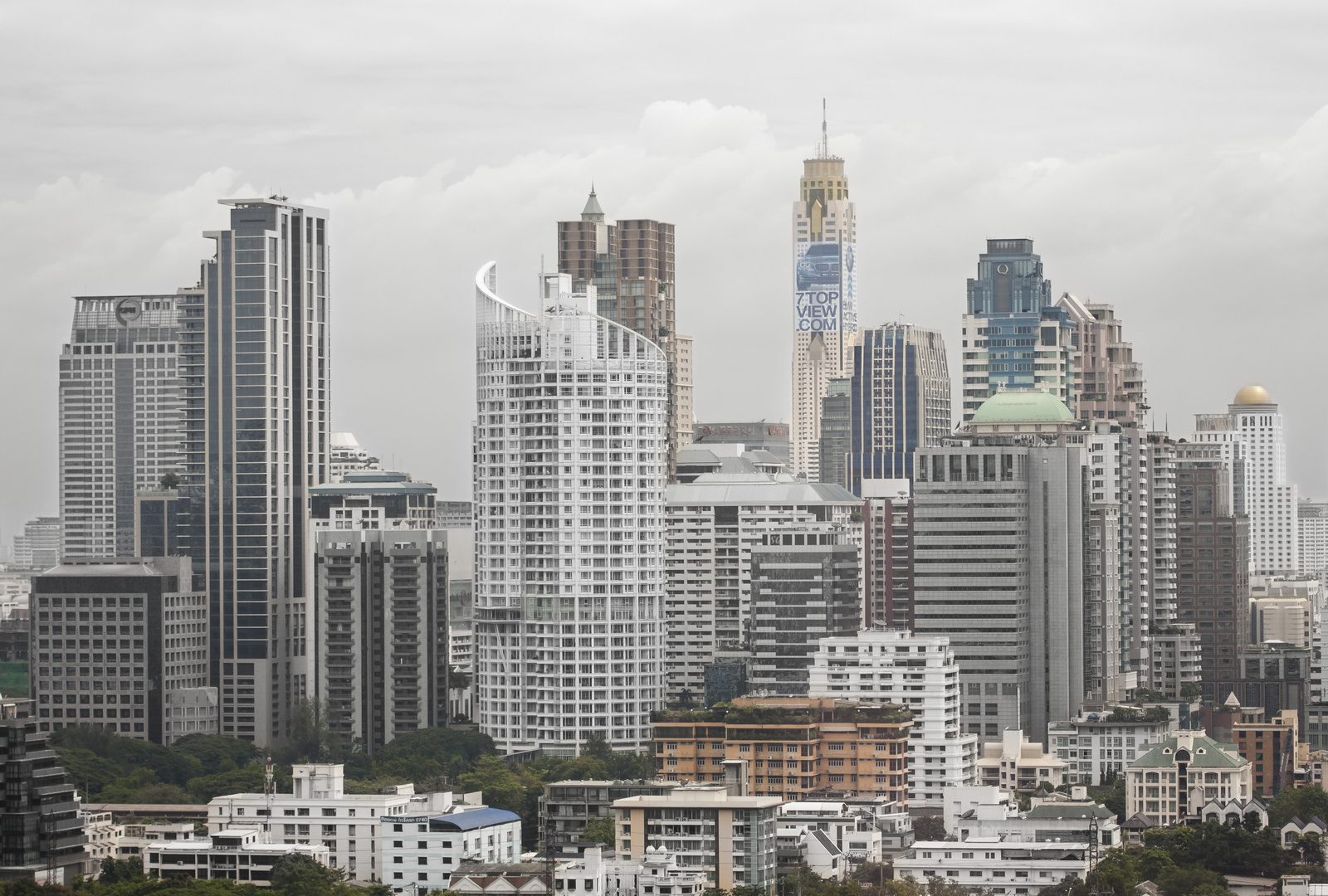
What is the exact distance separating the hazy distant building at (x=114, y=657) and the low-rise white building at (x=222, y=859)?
61963 mm

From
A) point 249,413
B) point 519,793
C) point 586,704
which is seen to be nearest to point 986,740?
point 586,704

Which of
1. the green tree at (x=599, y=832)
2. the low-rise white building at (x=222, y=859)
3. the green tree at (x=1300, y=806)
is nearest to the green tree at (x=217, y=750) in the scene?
the green tree at (x=599, y=832)

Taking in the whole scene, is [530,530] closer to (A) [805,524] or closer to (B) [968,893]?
(A) [805,524]

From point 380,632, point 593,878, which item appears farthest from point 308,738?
point 593,878

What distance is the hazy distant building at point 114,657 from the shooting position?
178m

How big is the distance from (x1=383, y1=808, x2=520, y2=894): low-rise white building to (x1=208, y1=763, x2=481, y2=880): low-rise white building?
57cm

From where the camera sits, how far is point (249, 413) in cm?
19438

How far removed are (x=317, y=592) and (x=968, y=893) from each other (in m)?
77.4

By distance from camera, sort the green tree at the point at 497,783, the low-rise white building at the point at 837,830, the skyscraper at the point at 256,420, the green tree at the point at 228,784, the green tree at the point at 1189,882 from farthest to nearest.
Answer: the skyscraper at the point at 256,420 → the green tree at the point at 228,784 → the green tree at the point at 497,783 → the low-rise white building at the point at 837,830 → the green tree at the point at 1189,882

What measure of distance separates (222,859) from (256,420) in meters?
83.0

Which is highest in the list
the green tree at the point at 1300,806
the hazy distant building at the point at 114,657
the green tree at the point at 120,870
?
the hazy distant building at the point at 114,657

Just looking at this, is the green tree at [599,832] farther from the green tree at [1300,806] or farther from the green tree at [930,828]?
the green tree at [1300,806]

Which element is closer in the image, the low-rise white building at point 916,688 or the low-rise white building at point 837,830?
the low-rise white building at point 837,830

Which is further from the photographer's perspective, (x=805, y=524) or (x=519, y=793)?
(x=805, y=524)
